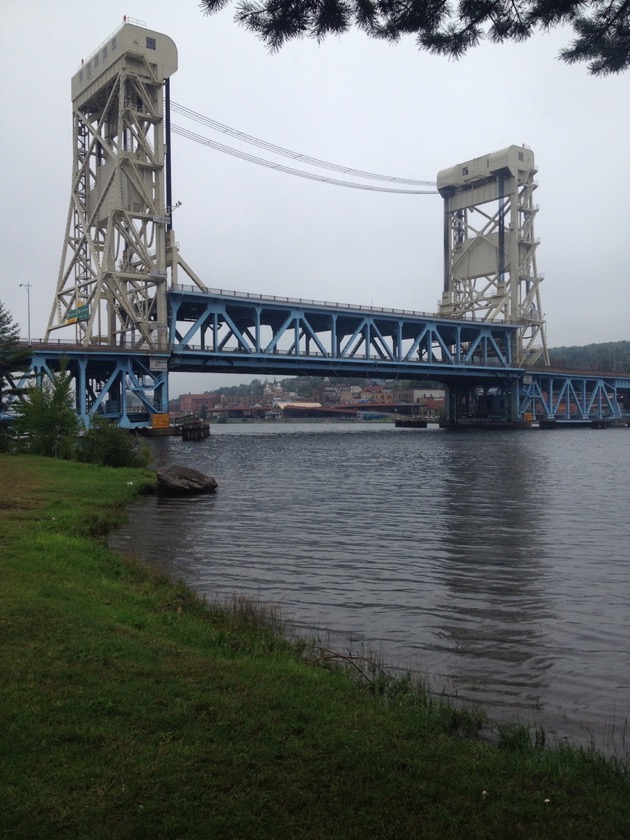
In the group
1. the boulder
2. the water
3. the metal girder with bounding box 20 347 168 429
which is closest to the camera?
the water

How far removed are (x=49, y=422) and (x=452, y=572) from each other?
27.1 meters

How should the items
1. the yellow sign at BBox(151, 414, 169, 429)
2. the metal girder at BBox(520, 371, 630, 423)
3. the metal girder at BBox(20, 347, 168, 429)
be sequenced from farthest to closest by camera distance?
1. the metal girder at BBox(520, 371, 630, 423)
2. the yellow sign at BBox(151, 414, 169, 429)
3. the metal girder at BBox(20, 347, 168, 429)

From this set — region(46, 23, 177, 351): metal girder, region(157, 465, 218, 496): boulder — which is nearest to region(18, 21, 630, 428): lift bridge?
region(46, 23, 177, 351): metal girder

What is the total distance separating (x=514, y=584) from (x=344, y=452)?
43.8m

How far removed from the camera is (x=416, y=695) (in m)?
7.62

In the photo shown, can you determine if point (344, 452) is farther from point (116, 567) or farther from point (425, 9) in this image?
point (425, 9)

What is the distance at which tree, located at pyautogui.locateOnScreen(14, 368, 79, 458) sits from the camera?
118 feet

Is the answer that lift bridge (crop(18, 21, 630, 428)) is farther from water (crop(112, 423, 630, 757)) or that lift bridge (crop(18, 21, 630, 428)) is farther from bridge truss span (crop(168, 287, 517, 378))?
water (crop(112, 423, 630, 757))

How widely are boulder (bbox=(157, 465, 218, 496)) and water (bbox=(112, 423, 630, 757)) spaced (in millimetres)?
1107

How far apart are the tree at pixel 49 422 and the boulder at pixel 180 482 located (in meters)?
9.21

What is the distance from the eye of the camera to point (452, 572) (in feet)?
49.8

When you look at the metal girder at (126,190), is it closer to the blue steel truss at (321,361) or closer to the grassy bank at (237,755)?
the blue steel truss at (321,361)

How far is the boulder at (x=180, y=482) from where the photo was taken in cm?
2861

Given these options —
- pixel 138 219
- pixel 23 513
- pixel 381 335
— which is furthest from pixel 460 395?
pixel 23 513
